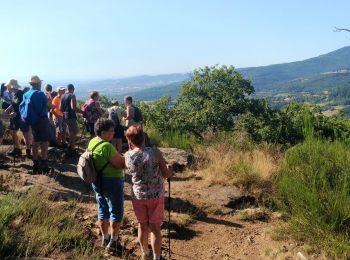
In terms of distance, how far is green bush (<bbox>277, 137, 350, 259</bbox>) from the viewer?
18.4ft

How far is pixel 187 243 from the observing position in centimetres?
620

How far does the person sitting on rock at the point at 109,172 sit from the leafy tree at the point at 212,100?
31.5 ft

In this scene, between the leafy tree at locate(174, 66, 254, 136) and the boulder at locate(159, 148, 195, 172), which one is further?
the leafy tree at locate(174, 66, 254, 136)

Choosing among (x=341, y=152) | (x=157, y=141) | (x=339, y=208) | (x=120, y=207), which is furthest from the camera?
(x=157, y=141)

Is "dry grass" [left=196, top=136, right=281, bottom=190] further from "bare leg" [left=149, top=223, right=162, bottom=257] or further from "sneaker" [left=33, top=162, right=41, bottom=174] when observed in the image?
"bare leg" [left=149, top=223, right=162, bottom=257]

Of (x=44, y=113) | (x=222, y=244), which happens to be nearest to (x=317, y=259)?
(x=222, y=244)

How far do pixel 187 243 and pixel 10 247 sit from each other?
257 centimetres

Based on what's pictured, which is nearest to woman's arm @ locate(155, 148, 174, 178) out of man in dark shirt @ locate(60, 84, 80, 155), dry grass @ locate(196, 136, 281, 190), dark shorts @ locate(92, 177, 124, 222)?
dark shorts @ locate(92, 177, 124, 222)

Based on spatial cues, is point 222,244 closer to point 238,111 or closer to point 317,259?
point 317,259

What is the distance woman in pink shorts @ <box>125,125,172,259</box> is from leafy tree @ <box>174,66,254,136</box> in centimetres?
988

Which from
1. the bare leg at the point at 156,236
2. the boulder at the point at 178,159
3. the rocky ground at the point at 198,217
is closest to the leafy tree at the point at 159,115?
the boulder at the point at 178,159

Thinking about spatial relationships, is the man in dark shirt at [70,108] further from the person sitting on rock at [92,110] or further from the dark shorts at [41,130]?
the dark shorts at [41,130]

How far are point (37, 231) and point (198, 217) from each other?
116 inches

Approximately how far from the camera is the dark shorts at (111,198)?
17.0 ft
